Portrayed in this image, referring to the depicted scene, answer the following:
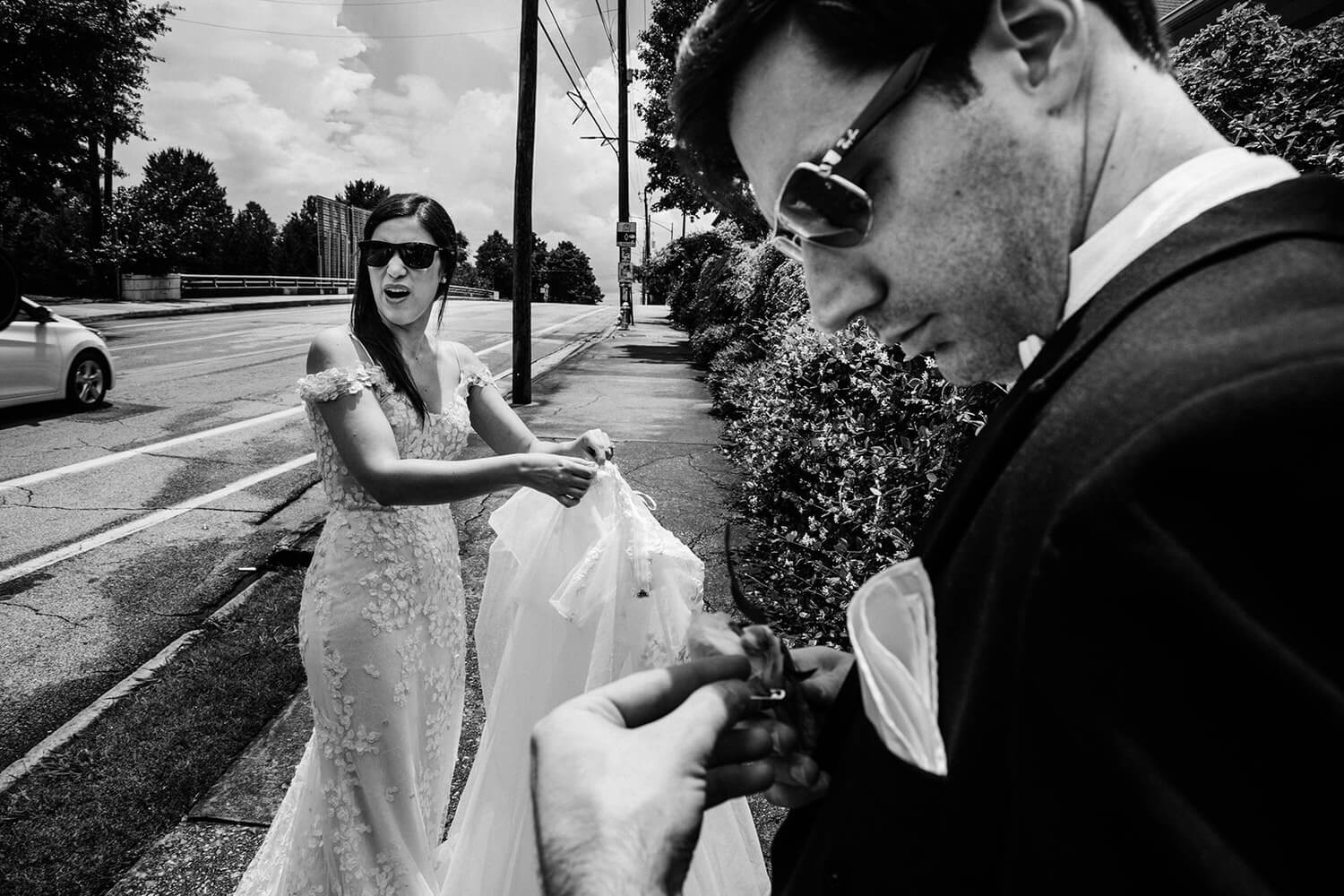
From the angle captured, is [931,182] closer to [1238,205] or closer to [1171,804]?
[1238,205]

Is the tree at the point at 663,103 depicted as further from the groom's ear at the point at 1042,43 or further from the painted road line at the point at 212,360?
the groom's ear at the point at 1042,43

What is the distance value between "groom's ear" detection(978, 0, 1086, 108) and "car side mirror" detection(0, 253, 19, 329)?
3.04m

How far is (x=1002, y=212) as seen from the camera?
0.78 metres

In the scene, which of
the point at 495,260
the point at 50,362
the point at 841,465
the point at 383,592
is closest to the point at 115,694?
the point at 383,592

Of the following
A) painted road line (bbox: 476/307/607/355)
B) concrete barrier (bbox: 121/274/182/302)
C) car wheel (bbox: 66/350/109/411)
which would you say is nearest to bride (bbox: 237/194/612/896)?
car wheel (bbox: 66/350/109/411)

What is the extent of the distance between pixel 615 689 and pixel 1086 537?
50 cm

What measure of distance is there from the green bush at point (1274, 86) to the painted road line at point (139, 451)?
28.9ft

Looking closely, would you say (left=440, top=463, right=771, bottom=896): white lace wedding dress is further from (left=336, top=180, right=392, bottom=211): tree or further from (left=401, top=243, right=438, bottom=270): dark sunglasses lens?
(left=336, top=180, right=392, bottom=211): tree

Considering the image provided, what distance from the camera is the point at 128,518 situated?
20.2 feet

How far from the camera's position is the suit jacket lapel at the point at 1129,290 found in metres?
0.57

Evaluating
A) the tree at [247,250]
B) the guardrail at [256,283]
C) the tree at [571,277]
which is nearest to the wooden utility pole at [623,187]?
the guardrail at [256,283]

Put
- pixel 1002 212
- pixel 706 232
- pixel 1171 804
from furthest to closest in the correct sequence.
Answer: pixel 706 232, pixel 1002 212, pixel 1171 804

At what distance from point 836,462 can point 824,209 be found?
3928 mm

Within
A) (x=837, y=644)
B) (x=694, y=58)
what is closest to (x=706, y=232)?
(x=837, y=644)
